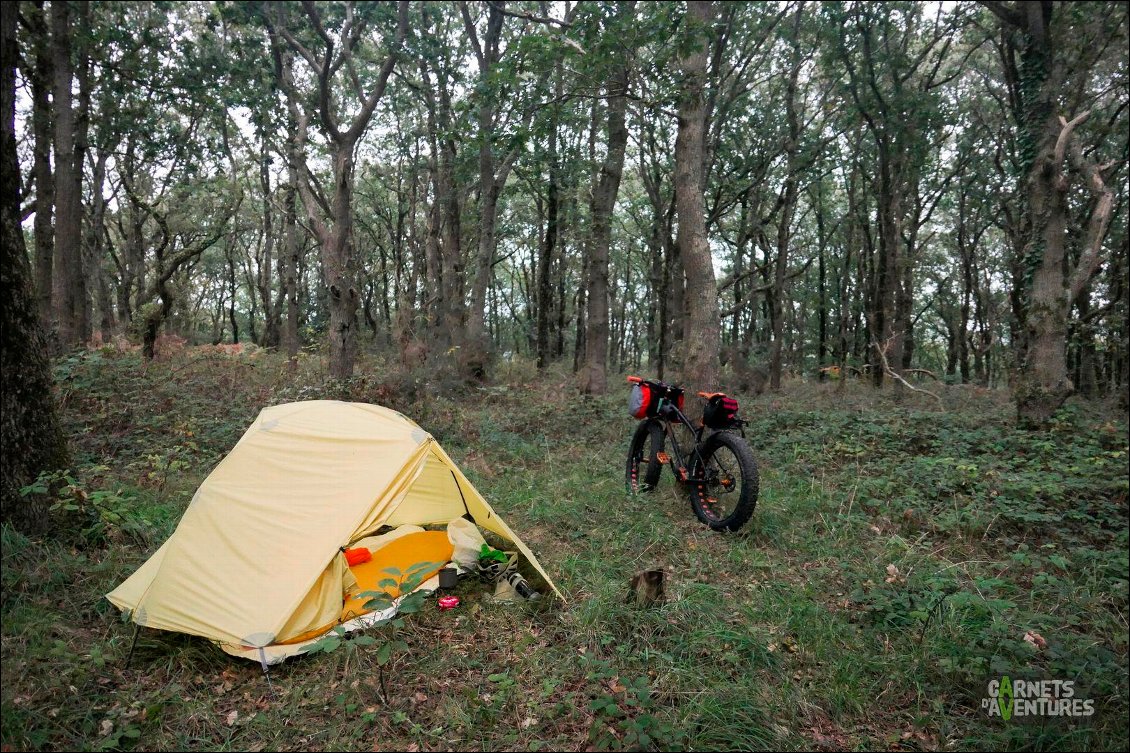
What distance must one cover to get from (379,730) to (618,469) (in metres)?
4.36

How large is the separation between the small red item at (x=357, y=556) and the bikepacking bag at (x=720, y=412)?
303cm

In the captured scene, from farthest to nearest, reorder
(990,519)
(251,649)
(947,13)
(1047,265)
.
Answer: (947,13)
(1047,265)
(990,519)
(251,649)

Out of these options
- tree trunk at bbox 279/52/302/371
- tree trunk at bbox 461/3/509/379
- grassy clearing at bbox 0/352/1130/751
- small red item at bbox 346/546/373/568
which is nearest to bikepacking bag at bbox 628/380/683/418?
grassy clearing at bbox 0/352/1130/751

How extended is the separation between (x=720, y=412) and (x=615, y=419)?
446cm

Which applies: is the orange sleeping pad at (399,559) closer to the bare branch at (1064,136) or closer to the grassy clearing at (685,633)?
the grassy clearing at (685,633)

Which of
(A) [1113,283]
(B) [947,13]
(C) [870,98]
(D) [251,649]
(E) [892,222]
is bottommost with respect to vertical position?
(D) [251,649]

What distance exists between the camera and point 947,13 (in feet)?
37.3

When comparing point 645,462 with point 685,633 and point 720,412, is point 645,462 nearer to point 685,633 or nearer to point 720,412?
point 720,412

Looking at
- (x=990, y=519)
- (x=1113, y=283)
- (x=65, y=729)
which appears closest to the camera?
(x=65, y=729)

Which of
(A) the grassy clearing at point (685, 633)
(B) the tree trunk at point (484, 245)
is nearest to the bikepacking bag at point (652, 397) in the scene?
(A) the grassy clearing at point (685, 633)

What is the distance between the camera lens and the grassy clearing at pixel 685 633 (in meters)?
2.56

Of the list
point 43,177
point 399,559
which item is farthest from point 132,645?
point 43,177

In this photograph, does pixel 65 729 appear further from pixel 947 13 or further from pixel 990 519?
pixel 947 13

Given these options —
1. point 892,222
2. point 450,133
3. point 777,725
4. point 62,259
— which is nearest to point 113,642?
point 777,725
